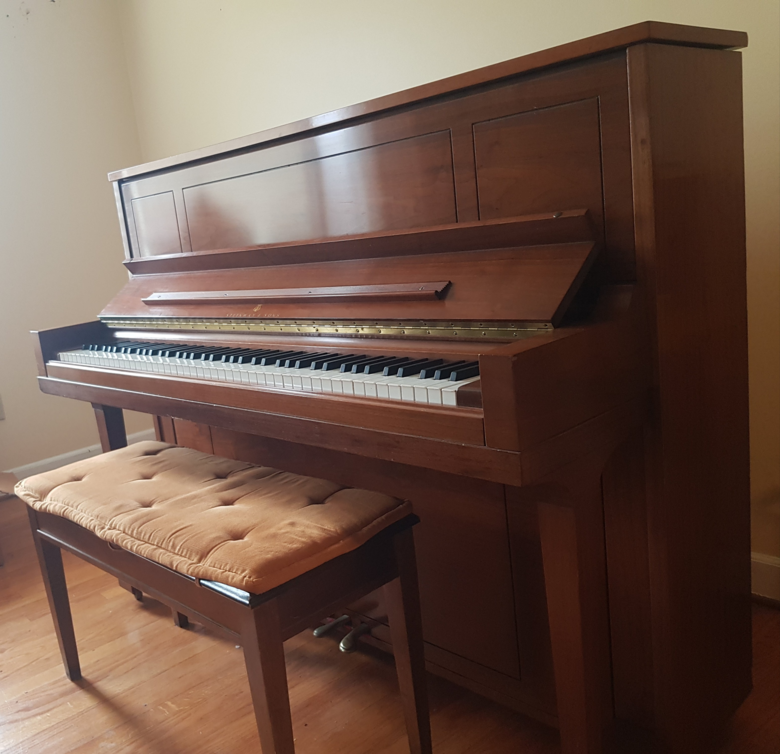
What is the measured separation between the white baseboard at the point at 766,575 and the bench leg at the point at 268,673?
1.25 meters

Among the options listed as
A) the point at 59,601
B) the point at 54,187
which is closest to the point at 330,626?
the point at 59,601

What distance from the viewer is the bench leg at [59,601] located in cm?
181

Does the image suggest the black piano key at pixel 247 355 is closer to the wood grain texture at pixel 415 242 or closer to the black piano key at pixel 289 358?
the black piano key at pixel 289 358

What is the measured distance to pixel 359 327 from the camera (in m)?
1.46

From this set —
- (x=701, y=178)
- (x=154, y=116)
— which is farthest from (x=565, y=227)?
(x=154, y=116)

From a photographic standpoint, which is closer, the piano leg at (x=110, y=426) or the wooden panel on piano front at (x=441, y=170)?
the wooden panel on piano front at (x=441, y=170)

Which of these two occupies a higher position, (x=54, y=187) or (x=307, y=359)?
(x=54, y=187)

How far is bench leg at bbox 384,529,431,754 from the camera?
1346 millimetres

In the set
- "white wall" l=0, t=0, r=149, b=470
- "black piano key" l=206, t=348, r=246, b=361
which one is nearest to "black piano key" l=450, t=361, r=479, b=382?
"black piano key" l=206, t=348, r=246, b=361

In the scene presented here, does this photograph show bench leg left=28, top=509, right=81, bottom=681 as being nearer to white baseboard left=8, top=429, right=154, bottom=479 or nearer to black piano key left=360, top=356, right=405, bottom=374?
black piano key left=360, top=356, right=405, bottom=374

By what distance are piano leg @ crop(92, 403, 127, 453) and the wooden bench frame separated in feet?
1.79

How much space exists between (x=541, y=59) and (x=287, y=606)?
0.96 meters

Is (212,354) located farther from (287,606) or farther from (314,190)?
(287,606)

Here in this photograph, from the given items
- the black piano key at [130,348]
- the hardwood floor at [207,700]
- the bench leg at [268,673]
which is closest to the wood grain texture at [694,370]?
the hardwood floor at [207,700]
